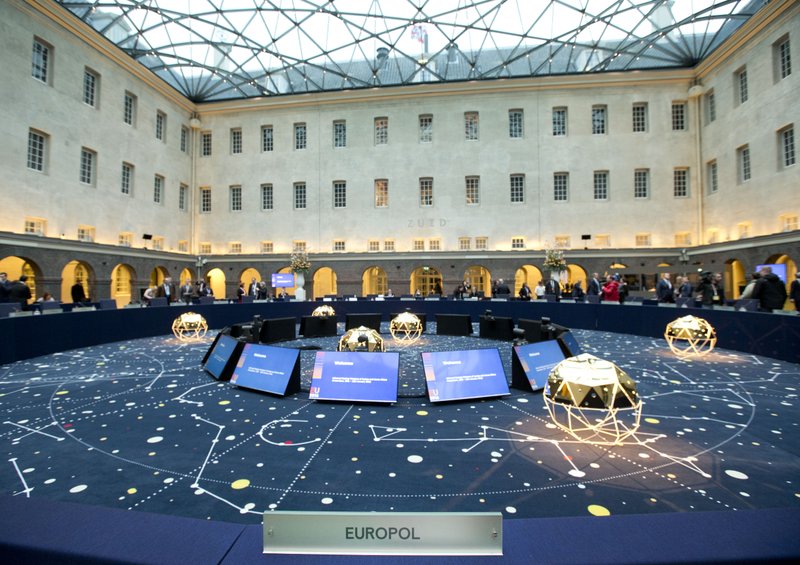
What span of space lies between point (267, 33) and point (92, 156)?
14821mm

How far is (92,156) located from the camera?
82.6ft

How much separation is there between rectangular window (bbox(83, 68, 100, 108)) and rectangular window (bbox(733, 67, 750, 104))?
41.9 meters

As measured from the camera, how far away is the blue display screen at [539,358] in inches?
305

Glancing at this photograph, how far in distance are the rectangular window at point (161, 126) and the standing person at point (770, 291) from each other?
1465 inches

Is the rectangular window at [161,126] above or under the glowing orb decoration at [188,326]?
above

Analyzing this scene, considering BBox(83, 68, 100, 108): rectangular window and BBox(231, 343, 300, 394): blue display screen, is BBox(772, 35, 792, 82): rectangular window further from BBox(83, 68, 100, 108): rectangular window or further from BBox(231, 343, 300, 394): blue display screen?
BBox(83, 68, 100, 108): rectangular window

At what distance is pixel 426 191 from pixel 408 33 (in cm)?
1155

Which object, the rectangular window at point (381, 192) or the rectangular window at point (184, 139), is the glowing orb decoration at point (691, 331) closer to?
the rectangular window at point (381, 192)

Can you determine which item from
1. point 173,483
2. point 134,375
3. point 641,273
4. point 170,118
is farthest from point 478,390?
point 170,118

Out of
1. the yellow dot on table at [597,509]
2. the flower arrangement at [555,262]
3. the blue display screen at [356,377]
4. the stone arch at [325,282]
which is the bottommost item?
the yellow dot on table at [597,509]

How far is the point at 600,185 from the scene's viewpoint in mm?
30781

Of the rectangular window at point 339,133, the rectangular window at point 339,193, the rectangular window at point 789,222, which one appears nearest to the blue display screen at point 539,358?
the rectangular window at point 789,222

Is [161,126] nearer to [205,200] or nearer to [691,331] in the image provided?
[205,200]

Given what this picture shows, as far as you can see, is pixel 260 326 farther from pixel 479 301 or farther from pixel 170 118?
pixel 170 118
